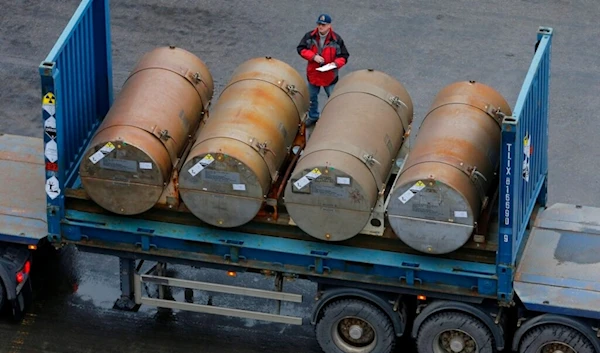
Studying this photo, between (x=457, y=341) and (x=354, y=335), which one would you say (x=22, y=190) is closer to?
(x=354, y=335)

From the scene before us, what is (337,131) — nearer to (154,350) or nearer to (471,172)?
(471,172)

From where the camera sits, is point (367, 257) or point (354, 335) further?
point (354, 335)

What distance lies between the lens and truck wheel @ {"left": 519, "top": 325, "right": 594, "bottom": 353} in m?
14.1

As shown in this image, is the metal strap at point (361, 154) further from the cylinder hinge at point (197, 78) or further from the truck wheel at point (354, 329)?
the cylinder hinge at point (197, 78)

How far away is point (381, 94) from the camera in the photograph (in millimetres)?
15211

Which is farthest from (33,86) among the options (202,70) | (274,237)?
(274,237)

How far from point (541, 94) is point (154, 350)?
15.9 feet

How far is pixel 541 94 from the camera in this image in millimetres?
14781

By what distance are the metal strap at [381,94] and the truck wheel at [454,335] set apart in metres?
2.20

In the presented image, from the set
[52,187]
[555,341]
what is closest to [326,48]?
Answer: [52,187]

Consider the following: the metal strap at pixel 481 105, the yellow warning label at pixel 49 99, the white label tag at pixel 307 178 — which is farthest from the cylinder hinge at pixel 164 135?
the metal strap at pixel 481 105

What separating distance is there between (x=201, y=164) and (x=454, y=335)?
10.1ft

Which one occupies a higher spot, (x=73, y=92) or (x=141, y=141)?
(x=73, y=92)

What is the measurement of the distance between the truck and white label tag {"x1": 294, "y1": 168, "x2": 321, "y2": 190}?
2.04 feet
